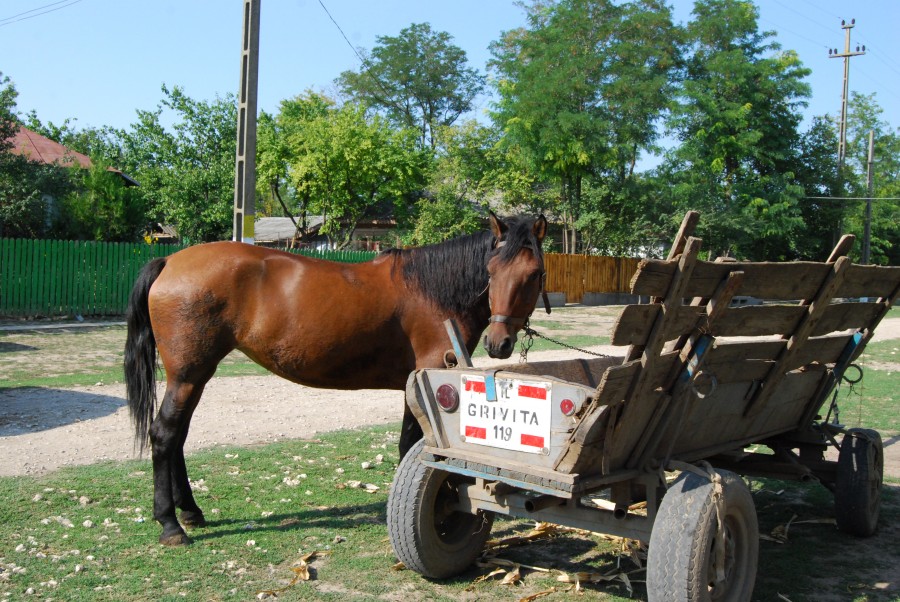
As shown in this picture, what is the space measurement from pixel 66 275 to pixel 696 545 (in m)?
19.5

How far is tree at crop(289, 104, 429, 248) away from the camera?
32094 mm

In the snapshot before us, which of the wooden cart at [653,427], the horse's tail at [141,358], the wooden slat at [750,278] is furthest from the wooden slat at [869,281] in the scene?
the horse's tail at [141,358]

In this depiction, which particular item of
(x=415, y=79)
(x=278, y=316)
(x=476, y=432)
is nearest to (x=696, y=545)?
(x=476, y=432)

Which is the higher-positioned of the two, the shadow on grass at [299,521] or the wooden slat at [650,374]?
the wooden slat at [650,374]

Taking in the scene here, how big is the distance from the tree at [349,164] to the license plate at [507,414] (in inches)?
1150

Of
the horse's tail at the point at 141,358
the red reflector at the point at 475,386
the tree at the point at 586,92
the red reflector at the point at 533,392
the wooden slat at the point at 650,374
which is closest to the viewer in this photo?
the wooden slat at the point at 650,374

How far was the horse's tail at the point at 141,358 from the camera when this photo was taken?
5.39m

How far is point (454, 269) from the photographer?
16.6 feet

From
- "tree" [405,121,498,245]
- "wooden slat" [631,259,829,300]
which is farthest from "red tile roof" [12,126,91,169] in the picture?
"wooden slat" [631,259,829,300]

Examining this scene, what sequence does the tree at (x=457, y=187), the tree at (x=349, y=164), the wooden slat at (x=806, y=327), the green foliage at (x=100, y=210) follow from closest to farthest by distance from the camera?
the wooden slat at (x=806, y=327)
the green foliage at (x=100, y=210)
the tree at (x=349, y=164)
the tree at (x=457, y=187)

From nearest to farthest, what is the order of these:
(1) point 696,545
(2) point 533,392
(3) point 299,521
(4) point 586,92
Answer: (1) point 696,545
(2) point 533,392
(3) point 299,521
(4) point 586,92

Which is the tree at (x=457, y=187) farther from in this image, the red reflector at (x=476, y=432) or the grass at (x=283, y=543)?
the red reflector at (x=476, y=432)

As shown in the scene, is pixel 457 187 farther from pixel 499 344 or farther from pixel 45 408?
pixel 499 344

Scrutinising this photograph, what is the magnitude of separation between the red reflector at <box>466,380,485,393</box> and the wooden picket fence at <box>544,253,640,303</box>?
2788 centimetres
